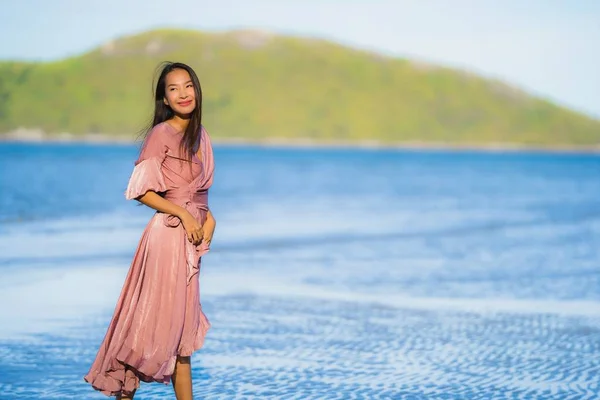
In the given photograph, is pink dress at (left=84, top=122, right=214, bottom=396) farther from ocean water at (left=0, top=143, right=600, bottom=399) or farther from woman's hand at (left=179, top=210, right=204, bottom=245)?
ocean water at (left=0, top=143, right=600, bottom=399)

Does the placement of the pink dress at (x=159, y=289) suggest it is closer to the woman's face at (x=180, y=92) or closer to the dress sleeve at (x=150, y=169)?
the dress sleeve at (x=150, y=169)

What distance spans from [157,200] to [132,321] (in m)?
0.54

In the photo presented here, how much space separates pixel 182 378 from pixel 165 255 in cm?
60

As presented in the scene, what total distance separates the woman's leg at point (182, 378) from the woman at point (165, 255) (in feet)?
0.15

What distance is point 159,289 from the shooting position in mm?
4406

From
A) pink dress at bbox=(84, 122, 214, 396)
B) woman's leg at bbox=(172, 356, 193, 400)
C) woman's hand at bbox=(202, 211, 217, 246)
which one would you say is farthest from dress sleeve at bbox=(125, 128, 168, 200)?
woman's leg at bbox=(172, 356, 193, 400)

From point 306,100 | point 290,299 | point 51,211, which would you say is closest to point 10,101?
point 306,100

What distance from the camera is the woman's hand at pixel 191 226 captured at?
4395mm

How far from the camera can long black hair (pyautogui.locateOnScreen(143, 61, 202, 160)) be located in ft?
14.6

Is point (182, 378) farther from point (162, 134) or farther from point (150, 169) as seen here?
point (162, 134)

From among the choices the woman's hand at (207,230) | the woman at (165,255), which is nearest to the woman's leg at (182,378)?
the woman at (165,255)

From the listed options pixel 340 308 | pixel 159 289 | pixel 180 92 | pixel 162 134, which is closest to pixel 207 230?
pixel 159 289

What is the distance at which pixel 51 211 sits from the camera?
71.9 feet

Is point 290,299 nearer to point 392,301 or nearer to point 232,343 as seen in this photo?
point 392,301
